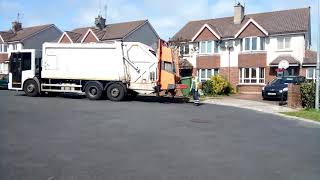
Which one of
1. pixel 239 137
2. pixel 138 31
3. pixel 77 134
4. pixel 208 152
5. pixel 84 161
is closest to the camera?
pixel 84 161

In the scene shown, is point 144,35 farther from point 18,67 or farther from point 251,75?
point 18,67

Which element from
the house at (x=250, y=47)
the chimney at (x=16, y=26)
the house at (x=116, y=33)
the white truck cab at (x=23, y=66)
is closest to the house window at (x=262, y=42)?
the house at (x=250, y=47)

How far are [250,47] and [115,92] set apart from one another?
63.8 feet

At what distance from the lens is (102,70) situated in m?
24.0

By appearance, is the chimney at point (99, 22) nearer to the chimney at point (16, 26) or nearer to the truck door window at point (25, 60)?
the chimney at point (16, 26)

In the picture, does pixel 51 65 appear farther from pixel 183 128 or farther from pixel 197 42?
pixel 197 42

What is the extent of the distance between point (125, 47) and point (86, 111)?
25.9 ft

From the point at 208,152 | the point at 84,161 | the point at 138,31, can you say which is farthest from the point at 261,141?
the point at 138,31

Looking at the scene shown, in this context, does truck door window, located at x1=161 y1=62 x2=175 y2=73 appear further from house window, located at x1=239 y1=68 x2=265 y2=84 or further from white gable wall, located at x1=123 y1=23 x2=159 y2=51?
white gable wall, located at x1=123 y1=23 x2=159 y2=51

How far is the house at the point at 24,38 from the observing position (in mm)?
58500

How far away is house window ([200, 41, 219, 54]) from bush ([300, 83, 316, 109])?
17.8 metres

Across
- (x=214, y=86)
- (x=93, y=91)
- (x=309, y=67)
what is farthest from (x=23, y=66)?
(x=309, y=67)

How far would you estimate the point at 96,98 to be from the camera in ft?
78.2

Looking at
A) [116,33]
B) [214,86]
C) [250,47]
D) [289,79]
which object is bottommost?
[214,86]
